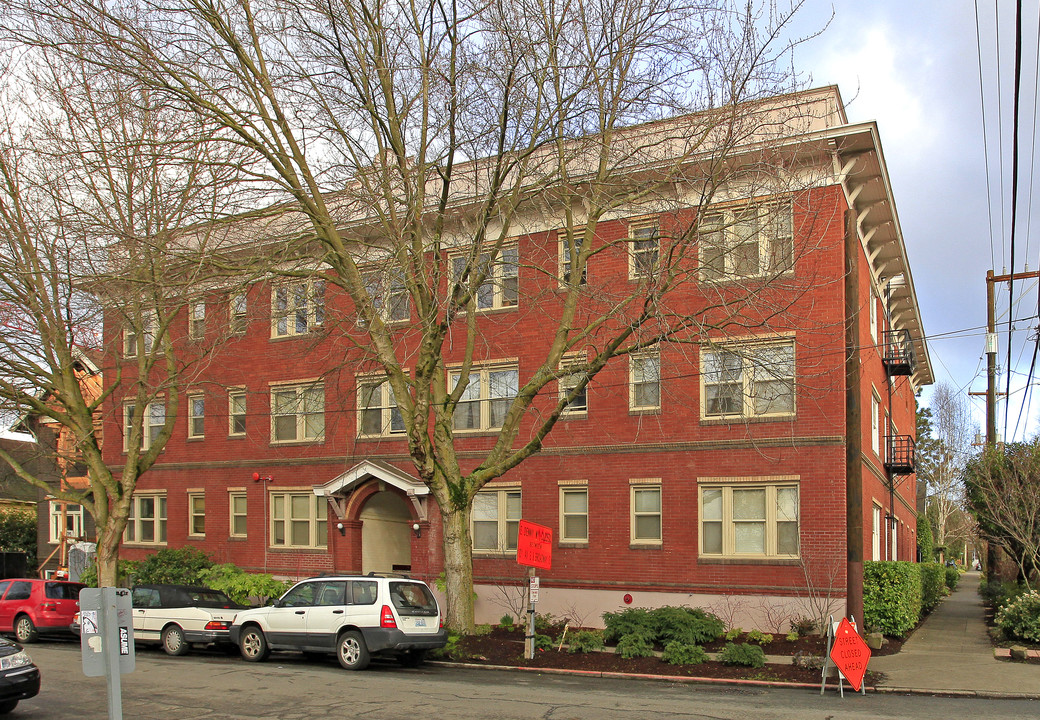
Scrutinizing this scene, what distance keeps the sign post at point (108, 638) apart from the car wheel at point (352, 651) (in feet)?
30.5

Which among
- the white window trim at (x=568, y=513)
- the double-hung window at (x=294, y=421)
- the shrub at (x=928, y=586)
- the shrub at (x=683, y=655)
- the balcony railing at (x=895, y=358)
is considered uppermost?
the balcony railing at (x=895, y=358)

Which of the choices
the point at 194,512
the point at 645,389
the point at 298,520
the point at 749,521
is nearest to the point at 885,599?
the point at 749,521

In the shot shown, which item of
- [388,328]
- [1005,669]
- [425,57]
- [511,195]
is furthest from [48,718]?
[1005,669]

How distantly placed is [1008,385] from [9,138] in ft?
88.8

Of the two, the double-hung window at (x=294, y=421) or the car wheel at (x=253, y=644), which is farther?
the double-hung window at (x=294, y=421)

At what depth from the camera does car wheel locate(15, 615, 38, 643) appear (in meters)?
21.7

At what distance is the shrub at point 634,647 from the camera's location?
17.2 metres

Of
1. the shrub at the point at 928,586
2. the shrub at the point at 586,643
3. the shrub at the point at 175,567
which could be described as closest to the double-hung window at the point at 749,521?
the shrub at the point at 586,643

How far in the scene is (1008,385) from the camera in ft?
88.5

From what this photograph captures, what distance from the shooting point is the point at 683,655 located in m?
16.6

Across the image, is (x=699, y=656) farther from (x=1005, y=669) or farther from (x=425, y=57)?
(x=425, y=57)

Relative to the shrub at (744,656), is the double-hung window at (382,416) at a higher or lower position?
higher

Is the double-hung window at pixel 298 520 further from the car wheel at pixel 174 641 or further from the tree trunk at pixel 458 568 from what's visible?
the tree trunk at pixel 458 568

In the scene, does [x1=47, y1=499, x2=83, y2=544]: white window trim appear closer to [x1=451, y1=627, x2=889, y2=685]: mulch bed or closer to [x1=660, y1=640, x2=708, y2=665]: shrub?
[x1=451, y1=627, x2=889, y2=685]: mulch bed
